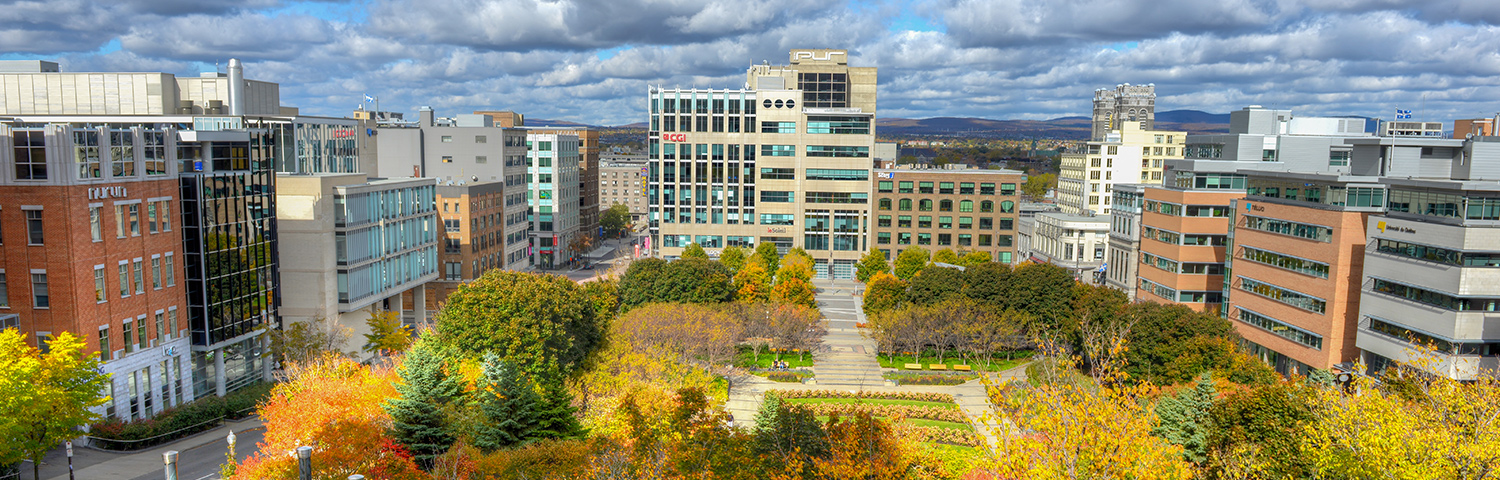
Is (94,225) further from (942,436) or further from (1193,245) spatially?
(1193,245)

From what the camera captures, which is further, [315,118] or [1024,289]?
[315,118]

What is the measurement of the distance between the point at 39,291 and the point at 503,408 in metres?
26.3

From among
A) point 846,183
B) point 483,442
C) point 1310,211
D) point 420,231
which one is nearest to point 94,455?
point 483,442

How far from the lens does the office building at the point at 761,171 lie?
4865 inches

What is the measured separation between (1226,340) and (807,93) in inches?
5599

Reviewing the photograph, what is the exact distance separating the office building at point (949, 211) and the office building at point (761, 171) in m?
3.58

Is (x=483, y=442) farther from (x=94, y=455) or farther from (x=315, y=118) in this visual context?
(x=315, y=118)

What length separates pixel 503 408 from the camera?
41.3 meters

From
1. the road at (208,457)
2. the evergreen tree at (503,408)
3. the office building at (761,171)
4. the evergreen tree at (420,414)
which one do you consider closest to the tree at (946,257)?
the office building at (761,171)

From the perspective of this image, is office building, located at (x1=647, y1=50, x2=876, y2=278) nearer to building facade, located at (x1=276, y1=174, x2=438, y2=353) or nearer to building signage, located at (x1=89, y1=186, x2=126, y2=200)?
building facade, located at (x1=276, y1=174, x2=438, y2=353)

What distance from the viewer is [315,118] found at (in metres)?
89.1

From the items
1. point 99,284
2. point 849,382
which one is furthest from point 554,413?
point 849,382

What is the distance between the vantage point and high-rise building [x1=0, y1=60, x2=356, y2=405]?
46812 mm

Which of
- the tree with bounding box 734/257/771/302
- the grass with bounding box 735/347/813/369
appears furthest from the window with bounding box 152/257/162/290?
the tree with bounding box 734/257/771/302
